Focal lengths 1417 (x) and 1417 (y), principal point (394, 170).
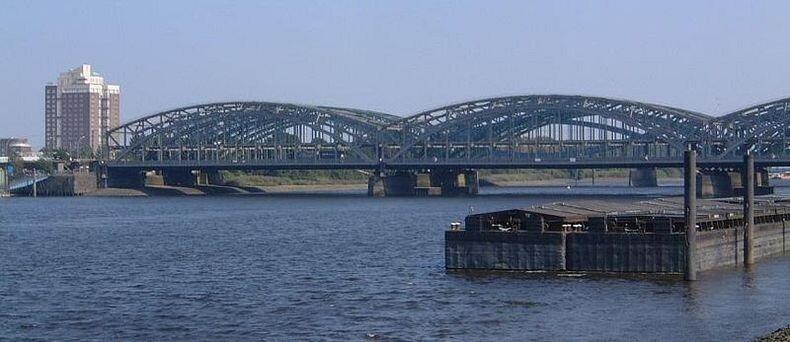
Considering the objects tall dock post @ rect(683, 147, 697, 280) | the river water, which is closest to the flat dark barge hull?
tall dock post @ rect(683, 147, 697, 280)

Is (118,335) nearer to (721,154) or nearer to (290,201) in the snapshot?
(290,201)

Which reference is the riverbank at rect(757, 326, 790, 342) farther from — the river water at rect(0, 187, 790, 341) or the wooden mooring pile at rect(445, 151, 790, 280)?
the wooden mooring pile at rect(445, 151, 790, 280)

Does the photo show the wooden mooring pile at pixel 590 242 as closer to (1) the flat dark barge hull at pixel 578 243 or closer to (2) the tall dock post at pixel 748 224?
(1) the flat dark barge hull at pixel 578 243

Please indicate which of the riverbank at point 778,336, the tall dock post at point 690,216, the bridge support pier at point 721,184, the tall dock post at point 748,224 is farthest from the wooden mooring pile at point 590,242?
the bridge support pier at point 721,184

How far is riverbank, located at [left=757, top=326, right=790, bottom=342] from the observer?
4269 centimetres

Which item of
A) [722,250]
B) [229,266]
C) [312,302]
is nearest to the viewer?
[312,302]

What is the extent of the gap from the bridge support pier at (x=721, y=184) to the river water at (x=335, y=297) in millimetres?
101464

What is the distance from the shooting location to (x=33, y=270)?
7412cm

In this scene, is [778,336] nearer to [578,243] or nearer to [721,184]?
[578,243]

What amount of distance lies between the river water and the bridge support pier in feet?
333

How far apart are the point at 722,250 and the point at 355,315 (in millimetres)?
25084

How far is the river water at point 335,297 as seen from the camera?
50062mm

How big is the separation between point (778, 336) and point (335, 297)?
21.7m

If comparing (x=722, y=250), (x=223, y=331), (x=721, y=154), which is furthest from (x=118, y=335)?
(x=721, y=154)
